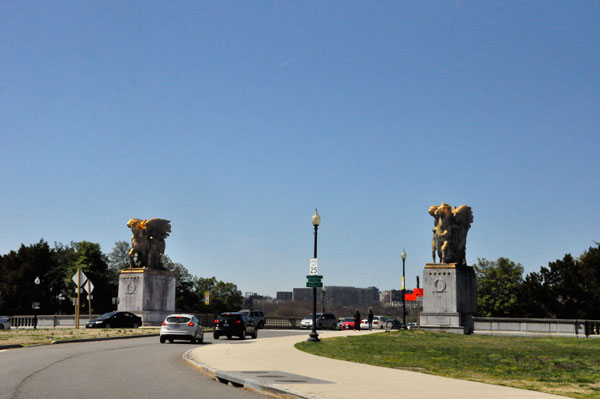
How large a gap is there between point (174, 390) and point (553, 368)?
10953 mm

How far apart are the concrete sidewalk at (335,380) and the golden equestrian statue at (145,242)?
37.7 meters

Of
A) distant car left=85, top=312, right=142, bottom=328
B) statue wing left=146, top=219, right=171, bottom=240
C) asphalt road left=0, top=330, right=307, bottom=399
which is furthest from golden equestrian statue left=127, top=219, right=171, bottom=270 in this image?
asphalt road left=0, top=330, right=307, bottom=399

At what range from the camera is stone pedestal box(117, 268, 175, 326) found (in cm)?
5559

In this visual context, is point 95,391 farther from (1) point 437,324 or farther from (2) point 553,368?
(1) point 437,324

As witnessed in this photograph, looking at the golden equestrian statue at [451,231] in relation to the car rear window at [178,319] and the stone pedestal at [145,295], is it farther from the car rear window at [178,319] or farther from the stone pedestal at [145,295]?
the stone pedestal at [145,295]

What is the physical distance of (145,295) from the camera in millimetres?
55719

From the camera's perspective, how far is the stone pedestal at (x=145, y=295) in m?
55.6

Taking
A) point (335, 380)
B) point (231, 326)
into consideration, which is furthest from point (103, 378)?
point (231, 326)

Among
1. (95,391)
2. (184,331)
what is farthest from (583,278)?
(95,391)

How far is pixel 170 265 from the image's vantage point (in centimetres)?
12588

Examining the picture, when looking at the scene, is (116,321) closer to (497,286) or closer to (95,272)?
(95,272)

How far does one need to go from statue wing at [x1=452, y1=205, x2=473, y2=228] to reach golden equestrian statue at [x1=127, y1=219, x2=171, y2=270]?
80.9 feet

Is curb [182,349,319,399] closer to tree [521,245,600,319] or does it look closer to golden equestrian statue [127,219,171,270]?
golden equestrian statue [127,219,171,270]

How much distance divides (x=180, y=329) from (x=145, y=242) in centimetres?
2586
